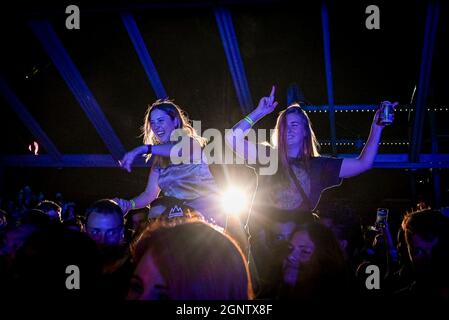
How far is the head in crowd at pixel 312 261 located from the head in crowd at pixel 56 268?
2.95 ft

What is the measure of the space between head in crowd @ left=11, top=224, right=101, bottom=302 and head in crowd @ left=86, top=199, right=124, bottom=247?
37.5 inches

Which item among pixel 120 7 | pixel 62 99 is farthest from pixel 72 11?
pixel 62 99

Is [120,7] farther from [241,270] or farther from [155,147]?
[241,270]

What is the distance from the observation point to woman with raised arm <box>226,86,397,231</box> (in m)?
2.58

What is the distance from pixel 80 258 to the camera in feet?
4.47

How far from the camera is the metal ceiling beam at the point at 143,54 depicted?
4.45 m

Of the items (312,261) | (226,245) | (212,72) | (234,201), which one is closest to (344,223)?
(234,201)

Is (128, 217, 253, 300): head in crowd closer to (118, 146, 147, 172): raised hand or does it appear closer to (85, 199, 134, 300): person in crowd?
(85, 199, 134, 300): person in crowd

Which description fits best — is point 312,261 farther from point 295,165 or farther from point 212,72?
point 212,72

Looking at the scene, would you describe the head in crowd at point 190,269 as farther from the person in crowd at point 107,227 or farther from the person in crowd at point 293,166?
the person in crowd at point 293,166

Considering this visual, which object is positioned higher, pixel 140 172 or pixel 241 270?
pixel 140 172

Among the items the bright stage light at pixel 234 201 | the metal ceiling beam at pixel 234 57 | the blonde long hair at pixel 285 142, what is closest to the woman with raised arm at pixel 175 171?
the bright stage light at pixel 234 201

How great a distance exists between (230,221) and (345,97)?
2691 millimetres
